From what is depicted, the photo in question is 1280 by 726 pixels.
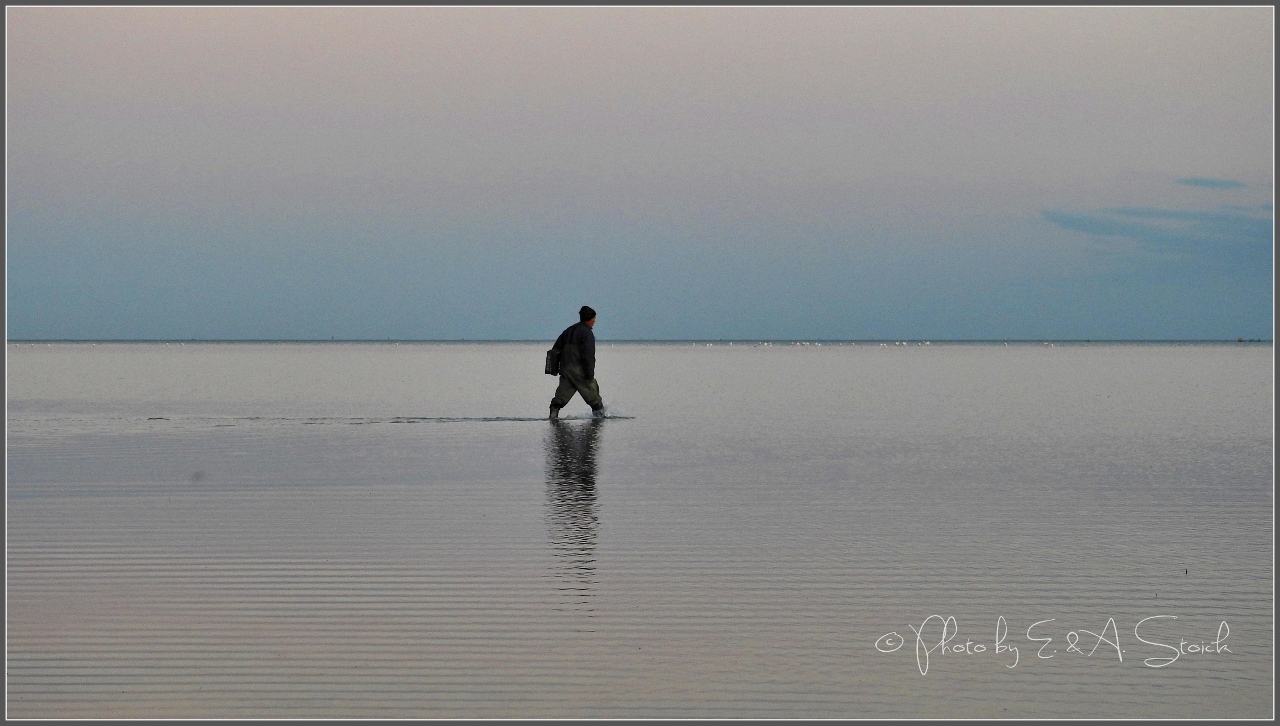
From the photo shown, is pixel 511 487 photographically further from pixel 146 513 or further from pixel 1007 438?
pixel 1007 438

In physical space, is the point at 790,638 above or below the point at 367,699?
above

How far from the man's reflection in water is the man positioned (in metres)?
2.63

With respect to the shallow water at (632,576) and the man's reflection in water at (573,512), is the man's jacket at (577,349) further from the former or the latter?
the shallow water at (632,576)

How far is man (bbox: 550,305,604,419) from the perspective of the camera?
80.6 ft

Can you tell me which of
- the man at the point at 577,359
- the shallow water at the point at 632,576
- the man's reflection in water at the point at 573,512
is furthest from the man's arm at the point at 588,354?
the shallow water at the point at 632,576

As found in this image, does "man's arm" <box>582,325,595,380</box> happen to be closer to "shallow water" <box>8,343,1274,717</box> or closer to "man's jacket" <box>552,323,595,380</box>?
"man's jacket" <box>552,323,595,380</box>

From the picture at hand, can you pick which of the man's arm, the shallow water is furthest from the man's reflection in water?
the man's arm

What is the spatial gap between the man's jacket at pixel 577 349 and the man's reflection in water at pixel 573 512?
260cm

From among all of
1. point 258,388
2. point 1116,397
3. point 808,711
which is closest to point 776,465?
point 808,711

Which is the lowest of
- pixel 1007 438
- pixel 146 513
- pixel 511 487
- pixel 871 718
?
pixel 871 718

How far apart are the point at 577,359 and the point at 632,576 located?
15.3 metres

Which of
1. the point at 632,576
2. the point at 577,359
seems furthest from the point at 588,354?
the point at 632,576

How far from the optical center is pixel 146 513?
41.5 ft

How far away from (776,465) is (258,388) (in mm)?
28030
